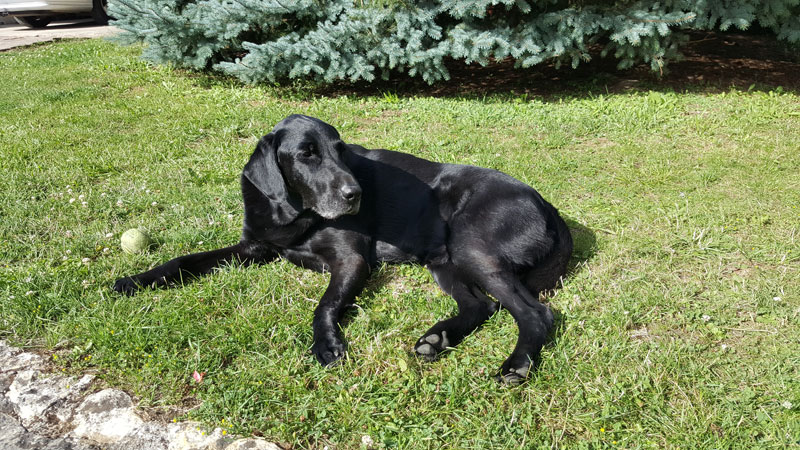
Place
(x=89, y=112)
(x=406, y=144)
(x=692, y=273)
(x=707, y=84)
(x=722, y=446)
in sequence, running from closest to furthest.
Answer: (x=722, y=446) < (x=692, y=273) < (x=406, y=144) < (x=89, y=112) < (x=707, y=84)

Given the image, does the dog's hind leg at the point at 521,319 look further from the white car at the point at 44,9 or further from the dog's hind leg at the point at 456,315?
the white car at the point at 44,9

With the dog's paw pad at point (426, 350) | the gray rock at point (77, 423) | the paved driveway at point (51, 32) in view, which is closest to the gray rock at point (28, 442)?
the gray rock at point (77, 423)

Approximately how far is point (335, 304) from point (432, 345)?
57cm

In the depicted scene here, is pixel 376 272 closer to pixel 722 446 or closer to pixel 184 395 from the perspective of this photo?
pixel 184 395

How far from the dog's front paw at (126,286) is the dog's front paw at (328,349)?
1138 mm

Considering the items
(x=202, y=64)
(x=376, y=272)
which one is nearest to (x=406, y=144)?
(x=376, y=272)

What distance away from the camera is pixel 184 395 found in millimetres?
2357

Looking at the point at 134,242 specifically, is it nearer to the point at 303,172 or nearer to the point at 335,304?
the point at 303,172

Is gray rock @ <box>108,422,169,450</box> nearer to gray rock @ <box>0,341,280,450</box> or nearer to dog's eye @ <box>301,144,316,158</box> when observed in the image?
gray rock @ <box>0,341,280,450</box>

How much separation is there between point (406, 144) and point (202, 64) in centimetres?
343

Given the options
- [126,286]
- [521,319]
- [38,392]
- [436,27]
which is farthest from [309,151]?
[436,27]

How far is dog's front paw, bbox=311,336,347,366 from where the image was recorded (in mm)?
2543

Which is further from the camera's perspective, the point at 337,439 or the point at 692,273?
the point at 692,273

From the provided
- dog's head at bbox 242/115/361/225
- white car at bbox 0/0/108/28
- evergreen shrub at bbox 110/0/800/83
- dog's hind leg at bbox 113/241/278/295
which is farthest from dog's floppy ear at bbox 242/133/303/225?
white car at bbox 0/0/108/28
